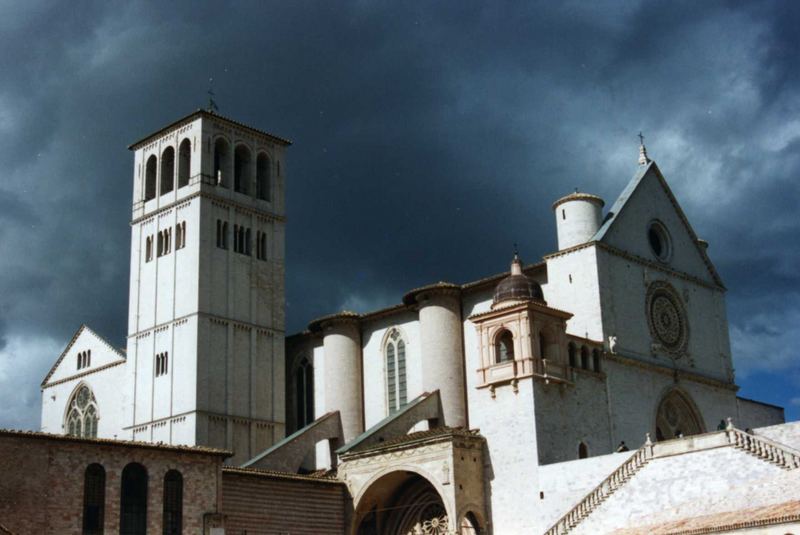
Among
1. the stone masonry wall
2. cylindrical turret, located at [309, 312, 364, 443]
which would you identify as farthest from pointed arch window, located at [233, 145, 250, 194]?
the stone masonry wall

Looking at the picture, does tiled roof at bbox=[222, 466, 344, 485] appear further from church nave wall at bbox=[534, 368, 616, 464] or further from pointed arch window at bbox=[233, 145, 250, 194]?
pointed arch window at bbox=[233, 145, 250, 194]

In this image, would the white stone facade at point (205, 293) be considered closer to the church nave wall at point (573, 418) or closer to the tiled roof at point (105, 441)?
the tiled roof at point (105, 441)

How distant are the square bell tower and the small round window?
1739 cm

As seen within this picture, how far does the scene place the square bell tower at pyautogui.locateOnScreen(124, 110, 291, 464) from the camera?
48.8 metres

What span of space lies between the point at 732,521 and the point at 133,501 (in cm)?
1679

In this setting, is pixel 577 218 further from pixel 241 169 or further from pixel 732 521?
pixel 241 169

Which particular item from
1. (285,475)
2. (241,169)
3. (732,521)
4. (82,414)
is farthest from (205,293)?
(732,521)

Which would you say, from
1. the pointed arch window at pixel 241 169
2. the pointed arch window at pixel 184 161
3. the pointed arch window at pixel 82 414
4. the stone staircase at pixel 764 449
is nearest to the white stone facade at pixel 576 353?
the stone staircase at pixel 764 449

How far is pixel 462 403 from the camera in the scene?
144ft

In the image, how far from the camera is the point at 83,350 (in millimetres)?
58344

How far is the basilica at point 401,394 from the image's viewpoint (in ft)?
108

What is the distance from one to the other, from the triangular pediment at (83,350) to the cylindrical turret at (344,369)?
11.9 m

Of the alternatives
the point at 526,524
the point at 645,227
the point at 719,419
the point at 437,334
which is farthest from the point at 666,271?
the point at 526,524

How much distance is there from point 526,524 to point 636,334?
1004 cm
